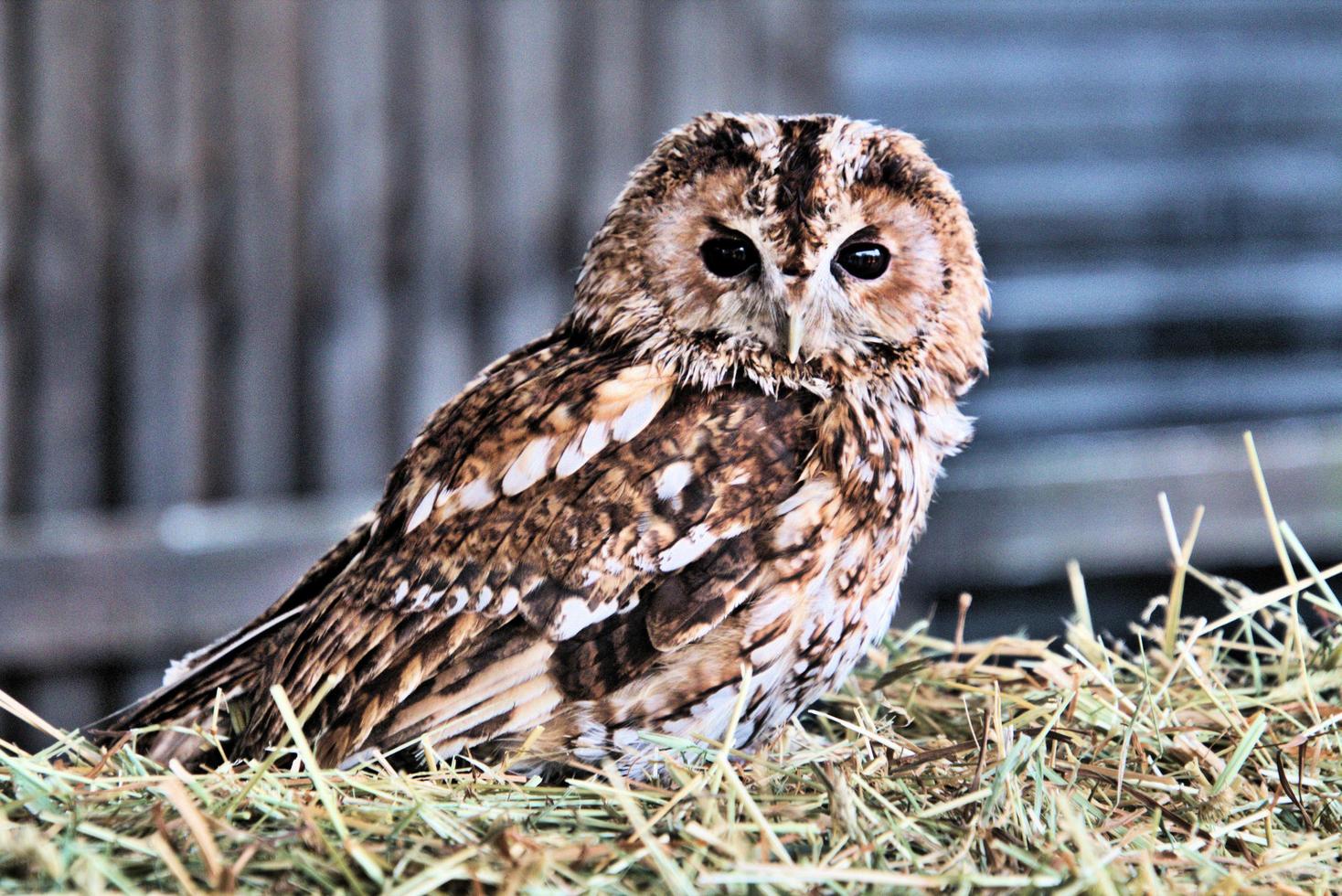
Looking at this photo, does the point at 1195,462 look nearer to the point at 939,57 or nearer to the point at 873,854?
the point at 939,57

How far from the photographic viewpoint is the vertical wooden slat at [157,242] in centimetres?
333

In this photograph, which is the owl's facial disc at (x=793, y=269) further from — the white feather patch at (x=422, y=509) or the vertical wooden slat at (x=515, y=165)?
the vertical wooden slat at (x=515, y=165)

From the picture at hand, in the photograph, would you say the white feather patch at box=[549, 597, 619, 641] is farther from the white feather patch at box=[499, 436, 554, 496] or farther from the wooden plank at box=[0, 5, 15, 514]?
the wooden plank at box=[0, 5, 15, 514]

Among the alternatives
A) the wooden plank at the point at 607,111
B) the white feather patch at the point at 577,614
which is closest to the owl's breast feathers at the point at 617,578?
the white feather patch at the point at 577,614

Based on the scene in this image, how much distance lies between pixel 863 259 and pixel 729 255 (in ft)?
0.59

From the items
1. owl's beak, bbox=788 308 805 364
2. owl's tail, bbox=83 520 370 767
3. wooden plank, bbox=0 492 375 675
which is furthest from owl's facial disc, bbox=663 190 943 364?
wooden plank, bbox=0 492 375 675

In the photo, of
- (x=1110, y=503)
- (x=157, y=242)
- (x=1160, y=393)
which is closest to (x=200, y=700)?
(x=157, y=242)

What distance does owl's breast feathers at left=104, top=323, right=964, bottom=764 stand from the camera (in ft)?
5.27

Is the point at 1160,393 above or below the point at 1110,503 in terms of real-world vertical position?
above

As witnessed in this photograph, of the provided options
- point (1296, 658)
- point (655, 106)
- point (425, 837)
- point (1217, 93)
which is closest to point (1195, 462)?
point (1217, 93)

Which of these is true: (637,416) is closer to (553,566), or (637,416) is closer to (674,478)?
(674,478)

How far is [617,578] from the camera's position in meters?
1.60

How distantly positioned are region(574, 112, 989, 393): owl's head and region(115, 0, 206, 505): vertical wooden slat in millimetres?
1844

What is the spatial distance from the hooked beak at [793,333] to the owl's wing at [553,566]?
0.08 m
